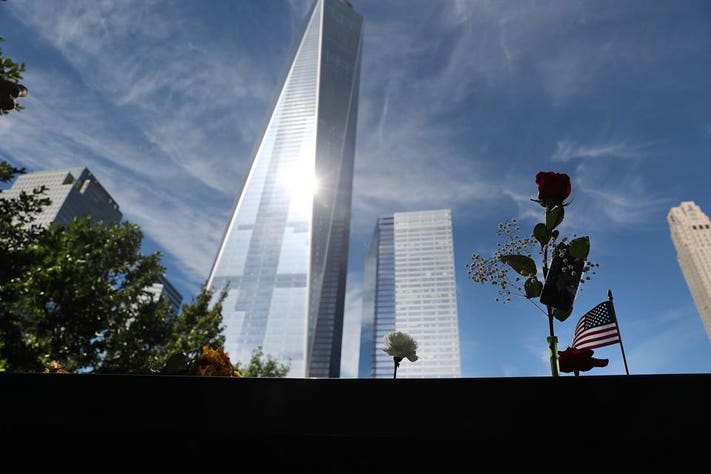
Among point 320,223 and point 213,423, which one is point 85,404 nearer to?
point 213,423

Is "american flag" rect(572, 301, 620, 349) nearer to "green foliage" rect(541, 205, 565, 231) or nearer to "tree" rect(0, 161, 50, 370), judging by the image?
"green foliage" rect(541, 205, 565, 231)

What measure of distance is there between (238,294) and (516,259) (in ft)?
416

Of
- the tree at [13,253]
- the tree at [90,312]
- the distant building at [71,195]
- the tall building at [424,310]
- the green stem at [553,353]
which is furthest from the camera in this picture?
the tall building at [424,310]

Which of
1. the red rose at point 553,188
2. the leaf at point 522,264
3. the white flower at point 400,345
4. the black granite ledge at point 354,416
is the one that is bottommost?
the black granite ledge at point 354,416

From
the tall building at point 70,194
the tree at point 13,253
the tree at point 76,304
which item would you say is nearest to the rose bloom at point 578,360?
the tree at point 13,253

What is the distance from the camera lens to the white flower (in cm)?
307

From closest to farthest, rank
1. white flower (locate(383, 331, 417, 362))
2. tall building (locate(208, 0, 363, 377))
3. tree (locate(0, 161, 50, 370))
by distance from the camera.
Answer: white flower (locate(383, 331, 417, 362))
tree (locate(0, 161, 50, 370))
tall building (locate(208, 0, 363, 377))

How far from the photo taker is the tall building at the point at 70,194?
123 metres

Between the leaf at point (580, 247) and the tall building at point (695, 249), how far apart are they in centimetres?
16427

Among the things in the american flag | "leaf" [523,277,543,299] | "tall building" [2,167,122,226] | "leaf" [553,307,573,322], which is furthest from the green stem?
"tall building" [2,167,122,226]

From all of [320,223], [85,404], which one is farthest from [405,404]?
[320,223]

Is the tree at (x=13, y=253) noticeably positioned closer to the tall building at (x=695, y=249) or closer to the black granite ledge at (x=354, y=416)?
the black granite ledge at (x=354, y=416)

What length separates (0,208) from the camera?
10.2 metres

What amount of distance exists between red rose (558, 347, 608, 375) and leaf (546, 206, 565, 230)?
0.96 meters
